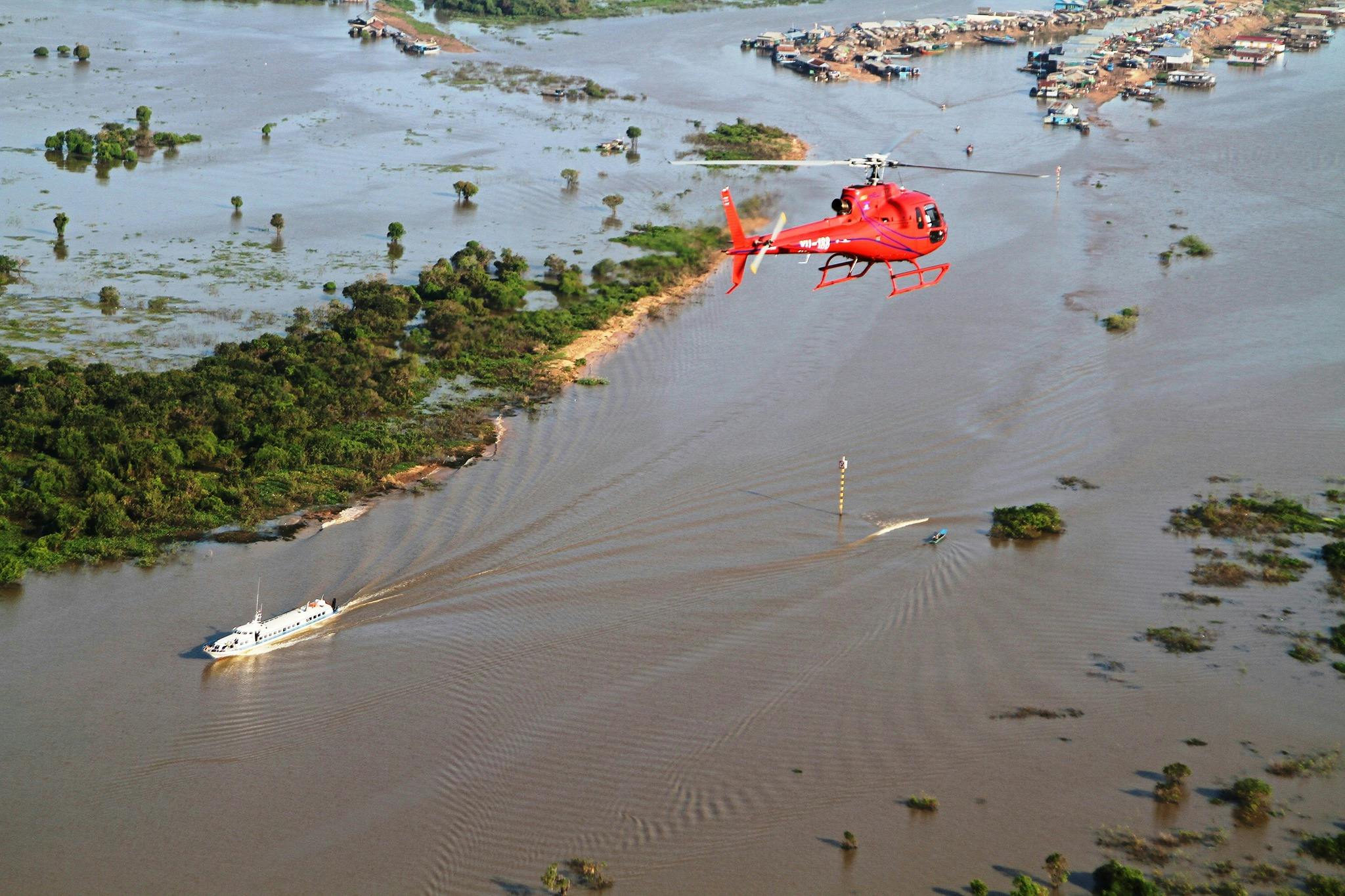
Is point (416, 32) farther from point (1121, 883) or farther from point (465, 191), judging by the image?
point (1121, 883)

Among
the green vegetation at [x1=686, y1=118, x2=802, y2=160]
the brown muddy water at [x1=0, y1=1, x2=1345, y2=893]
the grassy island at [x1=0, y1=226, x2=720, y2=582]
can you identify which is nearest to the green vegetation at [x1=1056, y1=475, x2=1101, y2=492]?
the brown muddy water at [x1=0, y1=1, x2=1345, y2=893]

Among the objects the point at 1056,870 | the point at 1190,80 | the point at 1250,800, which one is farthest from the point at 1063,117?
the point at 1056,870

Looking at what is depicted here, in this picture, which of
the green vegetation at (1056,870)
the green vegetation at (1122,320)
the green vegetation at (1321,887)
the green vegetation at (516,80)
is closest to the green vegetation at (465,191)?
the green vegetation at (516,80)

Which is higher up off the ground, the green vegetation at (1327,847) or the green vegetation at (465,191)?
the green vegetation at (465,191)

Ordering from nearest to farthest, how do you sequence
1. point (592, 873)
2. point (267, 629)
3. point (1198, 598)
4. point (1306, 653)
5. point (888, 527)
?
1. point (592, 873)
2. point (267, 629)
3. point (1306, 653)
4. point (1198, 598)
5. point (888, 527)

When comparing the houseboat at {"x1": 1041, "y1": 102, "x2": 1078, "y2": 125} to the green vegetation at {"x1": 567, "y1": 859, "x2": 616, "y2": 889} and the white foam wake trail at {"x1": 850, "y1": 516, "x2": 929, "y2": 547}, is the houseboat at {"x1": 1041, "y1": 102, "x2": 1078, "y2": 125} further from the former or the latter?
the green vegetation at {"x1": 567, "y1": 859, "x2": 616, "y2": 889}

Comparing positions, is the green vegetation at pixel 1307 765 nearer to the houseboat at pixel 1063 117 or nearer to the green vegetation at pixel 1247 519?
the green vegetation at pixel 1247 519
